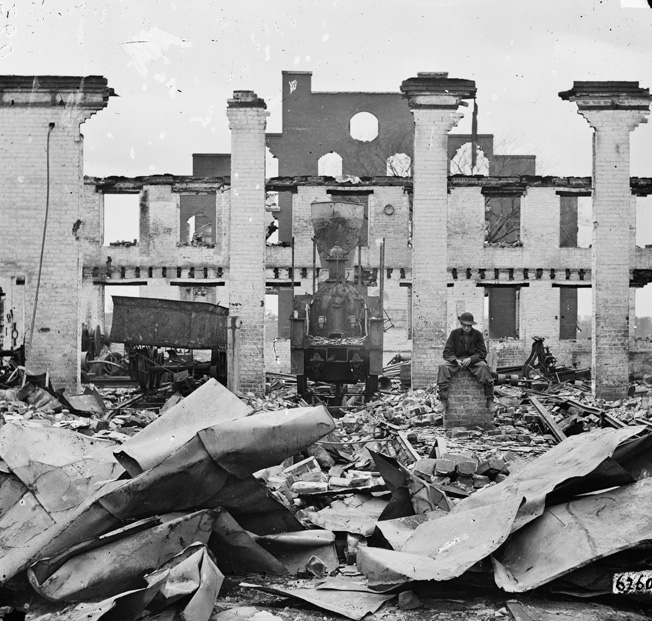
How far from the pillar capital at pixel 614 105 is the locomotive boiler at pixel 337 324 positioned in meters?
5.43

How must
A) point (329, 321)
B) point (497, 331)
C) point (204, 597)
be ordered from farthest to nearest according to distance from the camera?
point (497, 331) → point (329, 321) → point (204, 597)

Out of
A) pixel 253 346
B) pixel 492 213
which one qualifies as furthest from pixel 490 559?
pixel 492 213

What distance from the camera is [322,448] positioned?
899 centimetres

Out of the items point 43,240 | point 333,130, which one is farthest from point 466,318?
point 333,130

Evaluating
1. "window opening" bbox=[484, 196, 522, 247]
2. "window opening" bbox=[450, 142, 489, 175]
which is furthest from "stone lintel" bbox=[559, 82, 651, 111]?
"window opening" bbox=[450, 142, 489, 175]

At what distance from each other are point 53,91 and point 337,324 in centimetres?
783

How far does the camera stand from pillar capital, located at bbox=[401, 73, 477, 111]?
1820 cm

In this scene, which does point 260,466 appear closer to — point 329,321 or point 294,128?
point 329,321

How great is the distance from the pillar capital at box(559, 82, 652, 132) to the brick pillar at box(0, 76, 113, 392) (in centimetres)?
→ 1030

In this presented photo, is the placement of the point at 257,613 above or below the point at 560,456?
below

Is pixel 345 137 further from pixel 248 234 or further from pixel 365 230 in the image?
pixel 248 234

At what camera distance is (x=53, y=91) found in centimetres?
1773

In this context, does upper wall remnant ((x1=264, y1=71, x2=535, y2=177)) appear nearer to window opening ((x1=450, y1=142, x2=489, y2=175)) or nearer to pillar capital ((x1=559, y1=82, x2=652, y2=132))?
window opening ((x1=450, y1=142, x2=489, y2=175))

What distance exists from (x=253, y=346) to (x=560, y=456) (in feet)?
40.7
